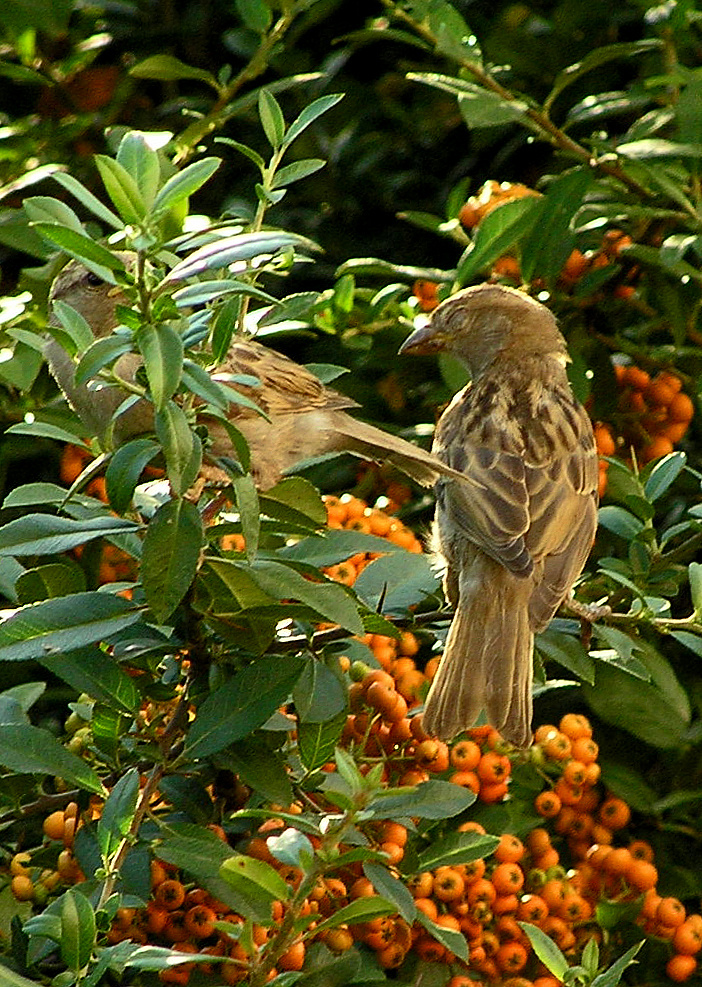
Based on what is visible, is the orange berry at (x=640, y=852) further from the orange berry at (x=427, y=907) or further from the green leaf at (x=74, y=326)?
the green leaf at (x=74, y=326)

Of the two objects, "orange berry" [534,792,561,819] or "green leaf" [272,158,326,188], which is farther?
"orange berry" [534,792,561,819]

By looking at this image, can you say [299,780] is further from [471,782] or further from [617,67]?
[617,67]

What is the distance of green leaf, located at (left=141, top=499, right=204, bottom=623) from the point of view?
204 cm

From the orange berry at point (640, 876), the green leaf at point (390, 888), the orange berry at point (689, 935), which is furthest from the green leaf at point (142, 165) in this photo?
the orange berry at point (689, 935)

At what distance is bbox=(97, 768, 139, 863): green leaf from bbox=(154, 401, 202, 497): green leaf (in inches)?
16.4

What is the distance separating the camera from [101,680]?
222cm

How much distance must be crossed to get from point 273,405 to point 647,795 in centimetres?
102

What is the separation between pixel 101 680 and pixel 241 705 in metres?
0.21

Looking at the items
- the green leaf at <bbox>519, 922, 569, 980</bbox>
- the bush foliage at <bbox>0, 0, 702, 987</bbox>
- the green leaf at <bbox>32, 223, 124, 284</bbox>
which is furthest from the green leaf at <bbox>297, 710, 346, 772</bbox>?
the green leaf at <bbox>32, 223, 124, 284</bbox>

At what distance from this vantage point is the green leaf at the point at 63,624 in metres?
2.14

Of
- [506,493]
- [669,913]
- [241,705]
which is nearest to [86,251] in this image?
[241,705]

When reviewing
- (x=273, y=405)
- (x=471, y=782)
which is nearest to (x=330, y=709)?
(x=471, y=782)

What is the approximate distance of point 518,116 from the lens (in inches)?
134

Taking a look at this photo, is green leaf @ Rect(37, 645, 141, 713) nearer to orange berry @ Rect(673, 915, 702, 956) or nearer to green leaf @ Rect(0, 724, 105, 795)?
green leaf @ Rect(0, 724, 105, 795)
